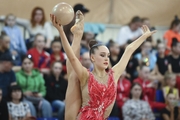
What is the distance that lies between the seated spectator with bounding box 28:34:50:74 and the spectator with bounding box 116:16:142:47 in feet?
6.18

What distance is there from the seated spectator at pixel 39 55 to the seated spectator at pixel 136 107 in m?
1.69

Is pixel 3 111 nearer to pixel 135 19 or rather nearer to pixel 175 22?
pixel 135 19

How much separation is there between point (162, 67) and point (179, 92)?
69 cm

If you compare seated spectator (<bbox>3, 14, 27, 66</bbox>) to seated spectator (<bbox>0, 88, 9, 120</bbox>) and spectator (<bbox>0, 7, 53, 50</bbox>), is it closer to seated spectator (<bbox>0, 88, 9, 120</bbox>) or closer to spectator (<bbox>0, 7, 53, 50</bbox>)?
spectator (<bbox>0, 7, 53, 50</bbox>)

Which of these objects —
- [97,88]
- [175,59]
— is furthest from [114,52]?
Result: [97,88]

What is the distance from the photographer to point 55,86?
743 centimetres

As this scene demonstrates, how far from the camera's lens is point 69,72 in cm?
470

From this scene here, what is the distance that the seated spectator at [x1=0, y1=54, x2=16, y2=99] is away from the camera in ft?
23.0

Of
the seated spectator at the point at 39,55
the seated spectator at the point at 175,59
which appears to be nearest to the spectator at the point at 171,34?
the seated spectator at the point at 175,59

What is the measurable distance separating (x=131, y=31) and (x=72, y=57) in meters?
4.92

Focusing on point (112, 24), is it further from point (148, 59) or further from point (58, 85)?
point (58, 85)

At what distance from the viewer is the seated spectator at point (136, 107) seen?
24.2 feet

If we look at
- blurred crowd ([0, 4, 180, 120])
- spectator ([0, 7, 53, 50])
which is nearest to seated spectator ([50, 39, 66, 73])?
blurred crowd ([0, 4, 180, 120])

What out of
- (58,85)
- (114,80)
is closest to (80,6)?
(58,85)
